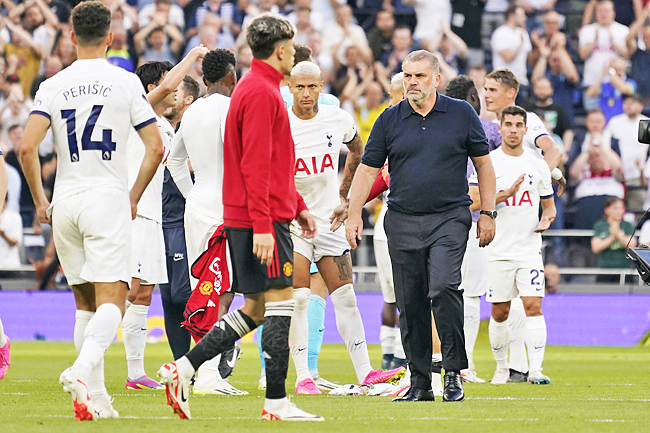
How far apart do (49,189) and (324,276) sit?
1087 centimetres

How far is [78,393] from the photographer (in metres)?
5.51

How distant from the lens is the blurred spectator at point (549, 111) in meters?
17.7

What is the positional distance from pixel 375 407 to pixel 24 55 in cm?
1476

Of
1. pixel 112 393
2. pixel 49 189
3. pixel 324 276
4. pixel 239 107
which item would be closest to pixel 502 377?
pixel 324 276

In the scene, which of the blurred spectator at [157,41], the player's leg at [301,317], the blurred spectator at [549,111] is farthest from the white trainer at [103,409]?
the blurred spectator at [157,41]

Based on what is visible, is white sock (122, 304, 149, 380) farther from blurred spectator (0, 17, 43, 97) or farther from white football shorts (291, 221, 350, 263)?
blurred spectator (0, 17, 43, 97)

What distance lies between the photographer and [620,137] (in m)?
18.0

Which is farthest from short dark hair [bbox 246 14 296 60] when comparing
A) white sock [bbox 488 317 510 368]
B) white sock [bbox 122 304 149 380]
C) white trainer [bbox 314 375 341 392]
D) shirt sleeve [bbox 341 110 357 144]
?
white sock [bbox 488 317 510 368]

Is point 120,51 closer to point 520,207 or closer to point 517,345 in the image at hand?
point 520,207

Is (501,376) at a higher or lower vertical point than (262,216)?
lower

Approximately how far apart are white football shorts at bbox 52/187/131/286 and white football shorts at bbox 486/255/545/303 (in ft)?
16.0

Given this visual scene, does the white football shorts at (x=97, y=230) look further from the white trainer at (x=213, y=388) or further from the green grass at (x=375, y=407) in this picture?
the white trainer at (x=213, y=388)

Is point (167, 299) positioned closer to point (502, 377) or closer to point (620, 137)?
point (502, 377)

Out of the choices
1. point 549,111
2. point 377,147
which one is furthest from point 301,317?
point 549,111
